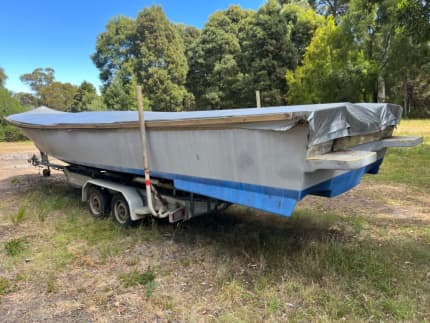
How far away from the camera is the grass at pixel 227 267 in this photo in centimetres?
278

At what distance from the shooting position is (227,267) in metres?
3.53

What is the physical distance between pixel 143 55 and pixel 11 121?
2633 centimetres

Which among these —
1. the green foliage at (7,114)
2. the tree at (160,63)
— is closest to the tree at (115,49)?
the tree at (160,63)

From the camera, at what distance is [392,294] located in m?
2.86

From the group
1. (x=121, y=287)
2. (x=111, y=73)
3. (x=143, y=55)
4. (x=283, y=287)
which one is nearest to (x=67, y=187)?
(x=121, y=287)

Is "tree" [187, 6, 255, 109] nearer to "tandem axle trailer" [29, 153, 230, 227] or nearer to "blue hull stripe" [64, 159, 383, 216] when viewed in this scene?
"tandem axle trailer" [29, 153, 230, 227]

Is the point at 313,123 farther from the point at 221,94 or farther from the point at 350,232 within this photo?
the point at 221,94

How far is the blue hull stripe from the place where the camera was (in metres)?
2.95

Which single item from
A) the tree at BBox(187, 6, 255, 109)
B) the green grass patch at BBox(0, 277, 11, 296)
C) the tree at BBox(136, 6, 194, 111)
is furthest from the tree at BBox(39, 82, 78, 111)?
the green grass patch at BBox(0, 277, 11, 296)

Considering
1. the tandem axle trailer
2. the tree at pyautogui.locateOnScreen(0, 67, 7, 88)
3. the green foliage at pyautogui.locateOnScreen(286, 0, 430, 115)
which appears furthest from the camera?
the tree at pyautogui.locateOnScreen(0, 67, 7, 88)

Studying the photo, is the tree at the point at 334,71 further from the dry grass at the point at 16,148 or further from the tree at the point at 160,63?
the dry grass at the point at 16,148

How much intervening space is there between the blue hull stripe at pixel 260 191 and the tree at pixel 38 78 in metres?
65.4

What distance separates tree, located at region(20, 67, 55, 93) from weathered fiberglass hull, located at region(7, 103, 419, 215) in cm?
6437

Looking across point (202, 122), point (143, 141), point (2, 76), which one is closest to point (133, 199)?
point (143, 141)
